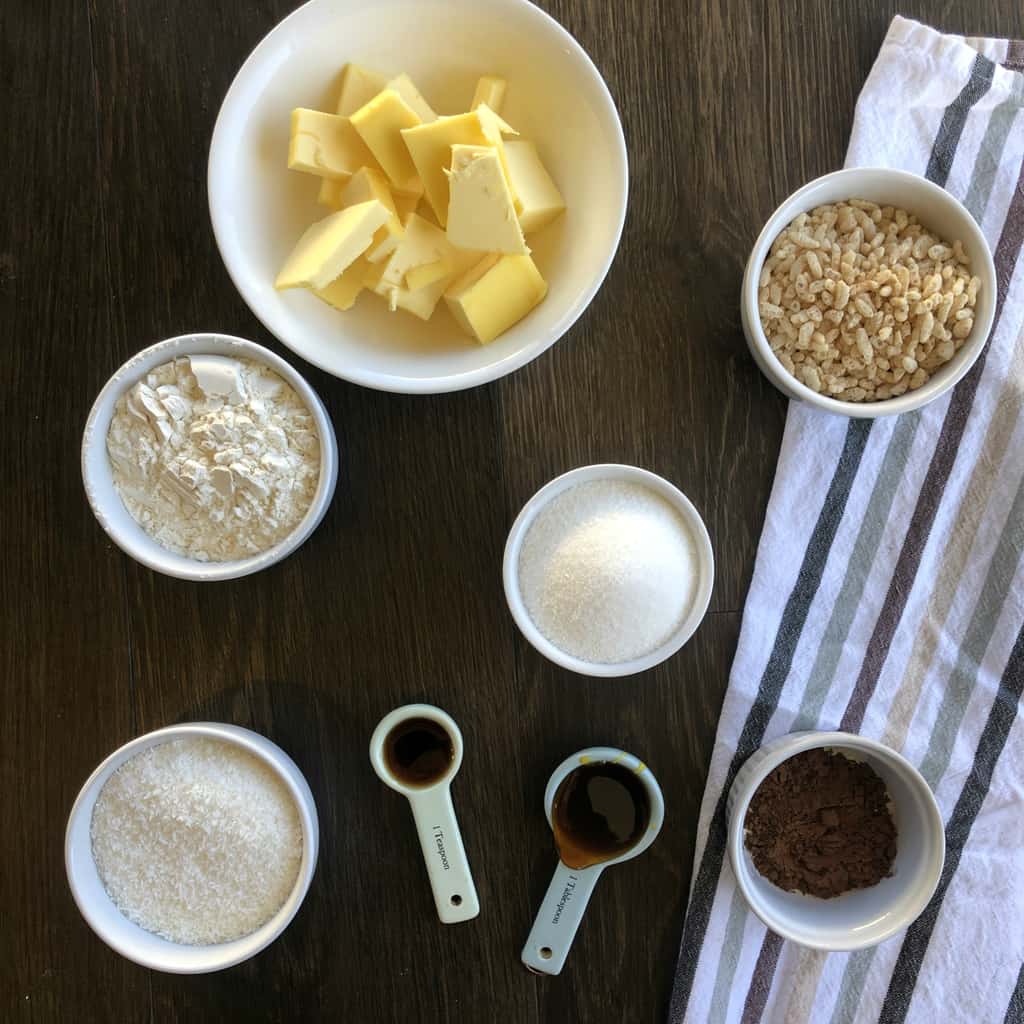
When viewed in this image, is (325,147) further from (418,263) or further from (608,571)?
(608,571)

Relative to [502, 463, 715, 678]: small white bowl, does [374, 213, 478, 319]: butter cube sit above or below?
above

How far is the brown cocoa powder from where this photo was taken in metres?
0.88

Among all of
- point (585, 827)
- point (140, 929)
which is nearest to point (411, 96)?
point (585, 827)

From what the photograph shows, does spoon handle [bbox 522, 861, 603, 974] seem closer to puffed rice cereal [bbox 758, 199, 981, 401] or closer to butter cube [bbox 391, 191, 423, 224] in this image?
puffed rice cereal [bbox 758, 199, 981, 401]

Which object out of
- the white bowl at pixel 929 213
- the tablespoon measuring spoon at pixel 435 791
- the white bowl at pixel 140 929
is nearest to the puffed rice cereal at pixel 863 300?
the white bowl at pixel 929 213

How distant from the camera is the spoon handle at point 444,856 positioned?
0.88 m

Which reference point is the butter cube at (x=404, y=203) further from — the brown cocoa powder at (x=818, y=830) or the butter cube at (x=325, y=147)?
the brown cocoa powder at (x=818, y=830)

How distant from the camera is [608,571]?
0.78 metres

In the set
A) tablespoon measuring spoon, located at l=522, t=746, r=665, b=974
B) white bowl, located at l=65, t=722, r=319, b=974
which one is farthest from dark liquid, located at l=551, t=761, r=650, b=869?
white bowl, located at l=65, t=722, r=319, b=974

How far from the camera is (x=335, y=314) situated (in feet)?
2.62

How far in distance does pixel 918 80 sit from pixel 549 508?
2.01 ft

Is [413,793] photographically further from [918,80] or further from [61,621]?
[918,80]

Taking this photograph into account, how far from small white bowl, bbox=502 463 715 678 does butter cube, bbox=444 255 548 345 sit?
0.16 m

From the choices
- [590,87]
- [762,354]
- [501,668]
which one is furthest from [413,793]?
[590,87]
